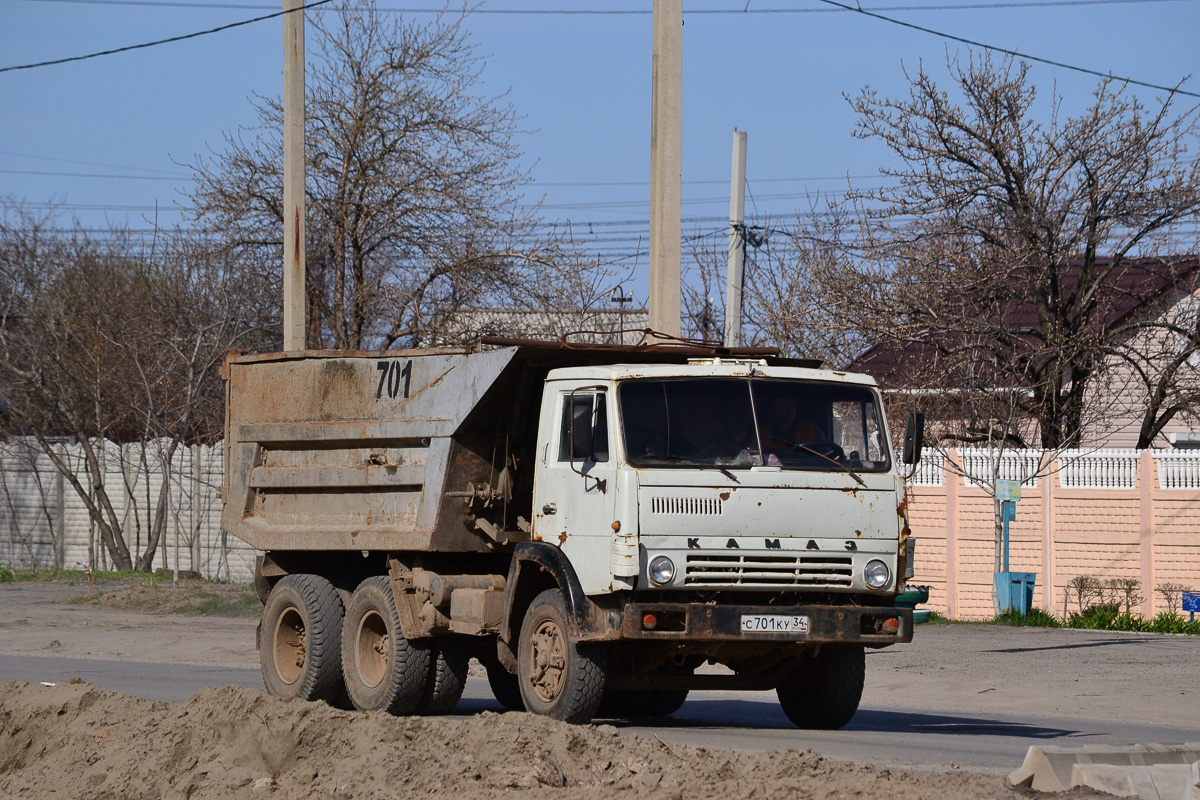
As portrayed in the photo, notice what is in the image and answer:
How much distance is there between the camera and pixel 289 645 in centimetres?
1259

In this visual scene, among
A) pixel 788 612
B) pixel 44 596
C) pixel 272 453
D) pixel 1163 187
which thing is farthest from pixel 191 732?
pixel 1163 187

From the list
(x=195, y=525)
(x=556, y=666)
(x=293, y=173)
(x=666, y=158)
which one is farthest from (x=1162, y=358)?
(x=195, y=525)

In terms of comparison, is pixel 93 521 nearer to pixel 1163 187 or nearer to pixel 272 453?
pixel 272 453

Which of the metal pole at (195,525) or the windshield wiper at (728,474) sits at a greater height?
the windshield wiper at (728,474)

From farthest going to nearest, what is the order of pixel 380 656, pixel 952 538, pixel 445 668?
pixel 952 538 → pixel 380 656 → pixel 445 668

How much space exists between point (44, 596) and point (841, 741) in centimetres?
1827

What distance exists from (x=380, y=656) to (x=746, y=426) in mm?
3784

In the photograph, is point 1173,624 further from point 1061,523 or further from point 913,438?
point 913,438

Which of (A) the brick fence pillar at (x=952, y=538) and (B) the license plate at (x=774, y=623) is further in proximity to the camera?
(A) the brick fence pillar at (x=952, y=538)

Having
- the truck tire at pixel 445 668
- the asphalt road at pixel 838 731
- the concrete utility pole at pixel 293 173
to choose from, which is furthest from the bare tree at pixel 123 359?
the truck tire at pixel 445 668

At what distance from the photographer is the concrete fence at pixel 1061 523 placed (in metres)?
19.6

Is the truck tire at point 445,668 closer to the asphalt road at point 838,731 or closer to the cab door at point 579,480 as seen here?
the asphalt road at point 838,731

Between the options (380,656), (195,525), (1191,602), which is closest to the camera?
(380,656)

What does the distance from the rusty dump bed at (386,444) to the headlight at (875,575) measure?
5.88 feet
